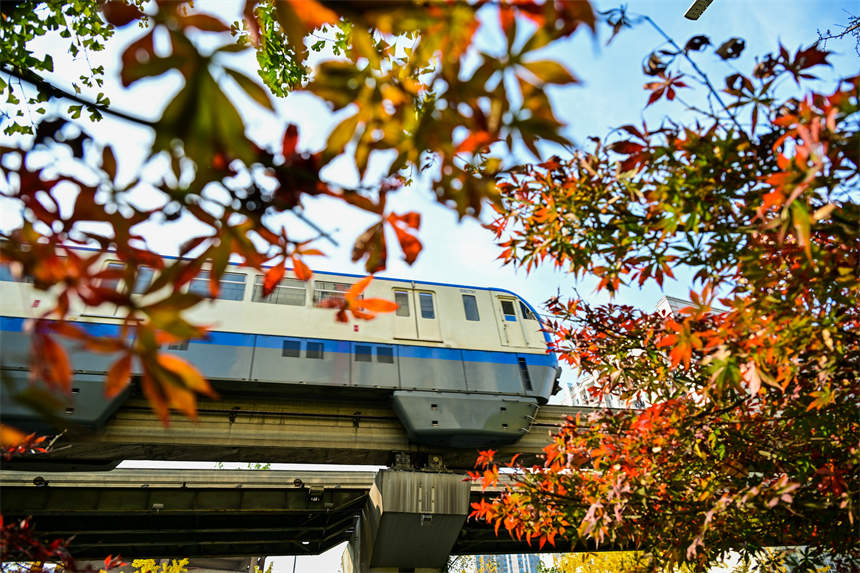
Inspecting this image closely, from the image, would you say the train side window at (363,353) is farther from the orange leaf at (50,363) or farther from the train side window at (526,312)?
the orange leaf at (50,363)

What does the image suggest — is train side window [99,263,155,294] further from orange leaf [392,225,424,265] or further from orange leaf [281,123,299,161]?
orange leaf [392,225,424,265]

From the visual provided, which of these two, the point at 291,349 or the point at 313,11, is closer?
the point at 313,11

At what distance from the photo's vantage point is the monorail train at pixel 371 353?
8883mm

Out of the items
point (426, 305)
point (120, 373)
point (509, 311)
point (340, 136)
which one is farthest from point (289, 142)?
point (509, 311)

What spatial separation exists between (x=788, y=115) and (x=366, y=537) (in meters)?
9.49

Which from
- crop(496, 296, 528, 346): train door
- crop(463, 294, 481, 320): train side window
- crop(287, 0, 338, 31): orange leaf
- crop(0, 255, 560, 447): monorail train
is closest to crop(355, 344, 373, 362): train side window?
crop(0, 255, 560, 447): monorail train

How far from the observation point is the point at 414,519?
8258mm

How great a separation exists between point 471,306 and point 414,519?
4629 mm

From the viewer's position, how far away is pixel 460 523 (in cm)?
852

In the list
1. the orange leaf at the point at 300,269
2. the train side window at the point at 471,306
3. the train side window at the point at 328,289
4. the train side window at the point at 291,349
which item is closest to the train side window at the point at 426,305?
the train side window at the point at 471,306

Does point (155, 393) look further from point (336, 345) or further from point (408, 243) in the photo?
point (336, 345)

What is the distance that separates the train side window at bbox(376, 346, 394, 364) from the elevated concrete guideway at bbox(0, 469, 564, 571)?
7.35 feet

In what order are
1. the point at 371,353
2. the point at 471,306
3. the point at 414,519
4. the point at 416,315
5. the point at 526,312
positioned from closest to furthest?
the point at 414,519, the point at 371,353, the point at 416,315, the point at 471,306, the point at 526,312

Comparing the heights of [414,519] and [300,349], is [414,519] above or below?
below
